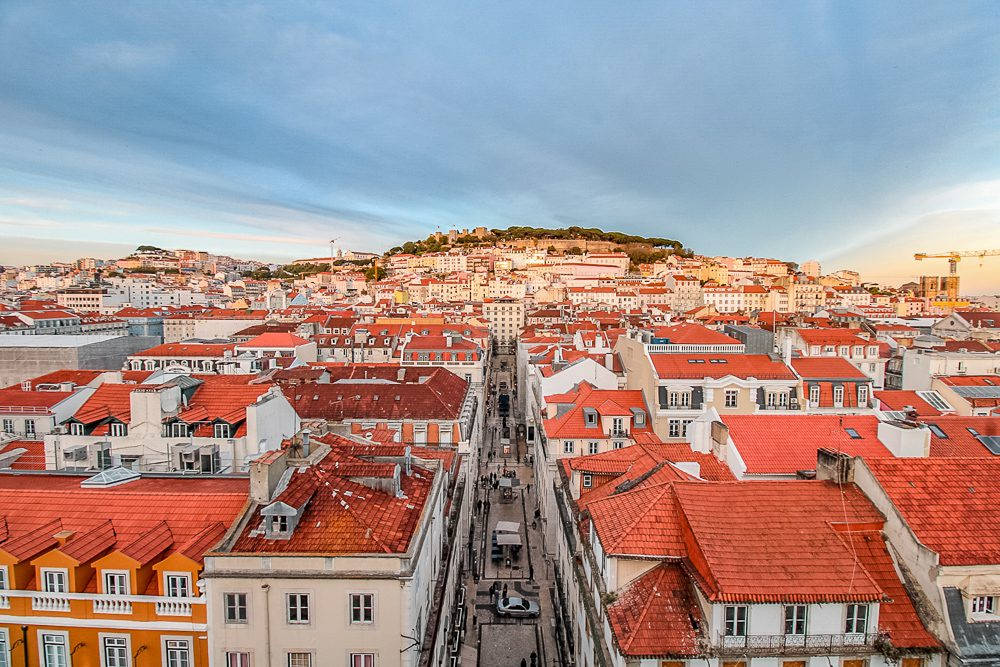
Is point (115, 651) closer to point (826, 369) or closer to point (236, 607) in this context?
point (236, 607)

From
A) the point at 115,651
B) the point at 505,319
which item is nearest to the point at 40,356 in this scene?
the point at 115,651

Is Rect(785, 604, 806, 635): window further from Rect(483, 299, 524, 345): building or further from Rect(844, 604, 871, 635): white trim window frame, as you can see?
Rect(483, 299, 524, 345): building

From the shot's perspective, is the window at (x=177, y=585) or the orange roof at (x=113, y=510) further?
the orange roof at (x=113, y=510)

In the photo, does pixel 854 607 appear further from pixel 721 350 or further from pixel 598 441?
pixel 721 350

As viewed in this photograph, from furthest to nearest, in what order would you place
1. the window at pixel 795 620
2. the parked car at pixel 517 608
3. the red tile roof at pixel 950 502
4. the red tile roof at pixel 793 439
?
the parked car at pixel 517 608 → the red tile roof at pixel 793 439 → the red tile roof at pixel 950 502 → the window at pixel 795 620

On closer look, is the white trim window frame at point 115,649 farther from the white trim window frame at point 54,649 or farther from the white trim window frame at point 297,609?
the white trim window frame at point 297,609

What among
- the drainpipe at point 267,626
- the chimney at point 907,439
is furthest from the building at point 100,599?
the chimney at point 907,439
